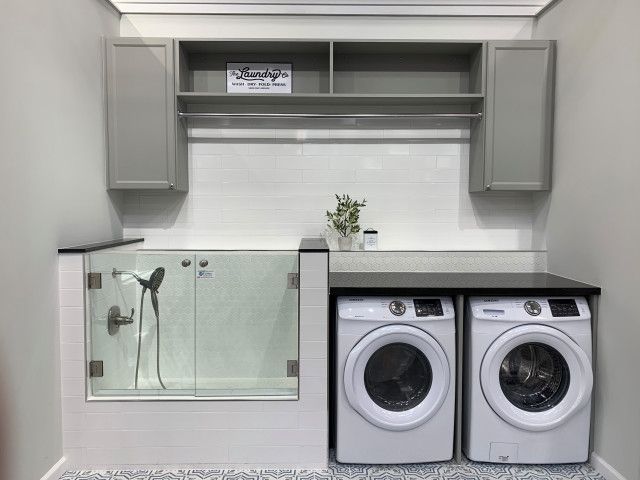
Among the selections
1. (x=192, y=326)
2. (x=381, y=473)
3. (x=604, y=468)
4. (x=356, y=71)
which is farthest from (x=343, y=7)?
(x=604, y=468)

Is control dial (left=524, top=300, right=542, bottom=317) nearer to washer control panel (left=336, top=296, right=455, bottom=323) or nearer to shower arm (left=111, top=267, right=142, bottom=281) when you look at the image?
washer control panel (left=336, top=296, right=455, bottom=323)

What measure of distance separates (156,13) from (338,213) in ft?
5.89

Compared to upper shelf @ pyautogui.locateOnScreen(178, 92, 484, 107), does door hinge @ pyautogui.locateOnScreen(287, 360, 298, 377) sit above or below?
below

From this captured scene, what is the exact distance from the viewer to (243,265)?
236cm

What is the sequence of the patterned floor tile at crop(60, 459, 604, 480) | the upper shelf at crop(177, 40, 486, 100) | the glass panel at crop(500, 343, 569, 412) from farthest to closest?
1. the upper shelf at crop(177, 40, 486, 100)
2. the glass panel at crop(500, 343, 569, 412)
3. the patterned floor tile at crop(60, 459, 604, 480)

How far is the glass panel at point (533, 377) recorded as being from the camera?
95.0 inches

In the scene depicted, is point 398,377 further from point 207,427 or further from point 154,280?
point 154,280

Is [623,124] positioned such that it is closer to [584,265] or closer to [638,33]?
[638,33]

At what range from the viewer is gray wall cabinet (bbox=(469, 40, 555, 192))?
2.87 m

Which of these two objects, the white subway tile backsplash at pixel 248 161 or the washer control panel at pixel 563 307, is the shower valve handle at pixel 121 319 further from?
the washer control panel at pixel 563 307

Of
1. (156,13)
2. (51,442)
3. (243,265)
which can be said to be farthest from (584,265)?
(156,13)

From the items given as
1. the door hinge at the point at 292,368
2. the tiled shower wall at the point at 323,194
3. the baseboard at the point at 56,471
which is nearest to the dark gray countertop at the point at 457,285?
the door hinge at the point at 292,368

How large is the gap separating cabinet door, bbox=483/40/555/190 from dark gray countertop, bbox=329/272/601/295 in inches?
25.6

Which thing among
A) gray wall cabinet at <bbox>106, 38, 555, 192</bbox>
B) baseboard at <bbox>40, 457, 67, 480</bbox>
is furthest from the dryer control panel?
baseboard at <bbox>40, 457, 67, 480</bbox>
